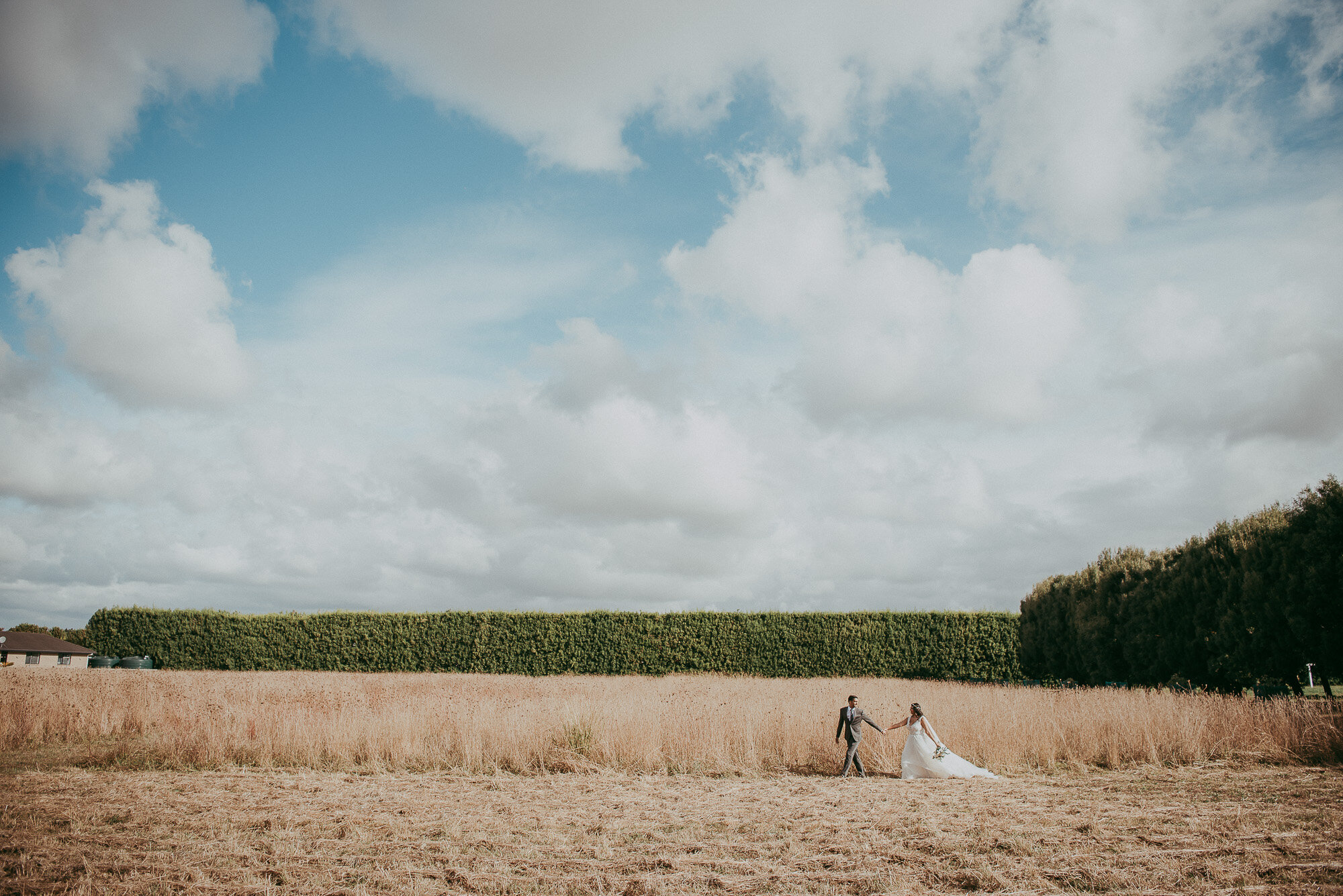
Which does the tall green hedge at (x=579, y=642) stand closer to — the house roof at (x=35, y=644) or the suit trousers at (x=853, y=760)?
the suit trousers at (x=853, y=760)

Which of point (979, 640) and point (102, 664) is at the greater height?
point (979, 640)

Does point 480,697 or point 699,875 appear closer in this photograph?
point 699,875

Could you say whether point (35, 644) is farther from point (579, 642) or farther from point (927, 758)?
point (927, 758)

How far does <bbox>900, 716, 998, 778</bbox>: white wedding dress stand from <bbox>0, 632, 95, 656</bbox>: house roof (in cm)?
5409

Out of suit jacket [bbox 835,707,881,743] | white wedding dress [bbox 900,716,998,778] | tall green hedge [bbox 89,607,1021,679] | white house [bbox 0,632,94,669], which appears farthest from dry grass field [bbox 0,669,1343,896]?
white house [bbox 0,632,94,669]

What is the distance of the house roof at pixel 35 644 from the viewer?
46.3 metres

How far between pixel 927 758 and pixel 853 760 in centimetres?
103

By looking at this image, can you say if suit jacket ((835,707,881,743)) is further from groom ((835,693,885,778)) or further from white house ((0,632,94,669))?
white house ((0,632,94,669))

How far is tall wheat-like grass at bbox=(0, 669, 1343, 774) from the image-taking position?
9969 millimetres

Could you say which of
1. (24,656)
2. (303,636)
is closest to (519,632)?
(303,636)

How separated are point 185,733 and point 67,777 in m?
1.52

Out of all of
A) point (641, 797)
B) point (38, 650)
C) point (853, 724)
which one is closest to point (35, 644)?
point (38, 650)

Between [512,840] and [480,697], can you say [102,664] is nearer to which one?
[480,697]

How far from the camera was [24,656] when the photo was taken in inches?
1831
